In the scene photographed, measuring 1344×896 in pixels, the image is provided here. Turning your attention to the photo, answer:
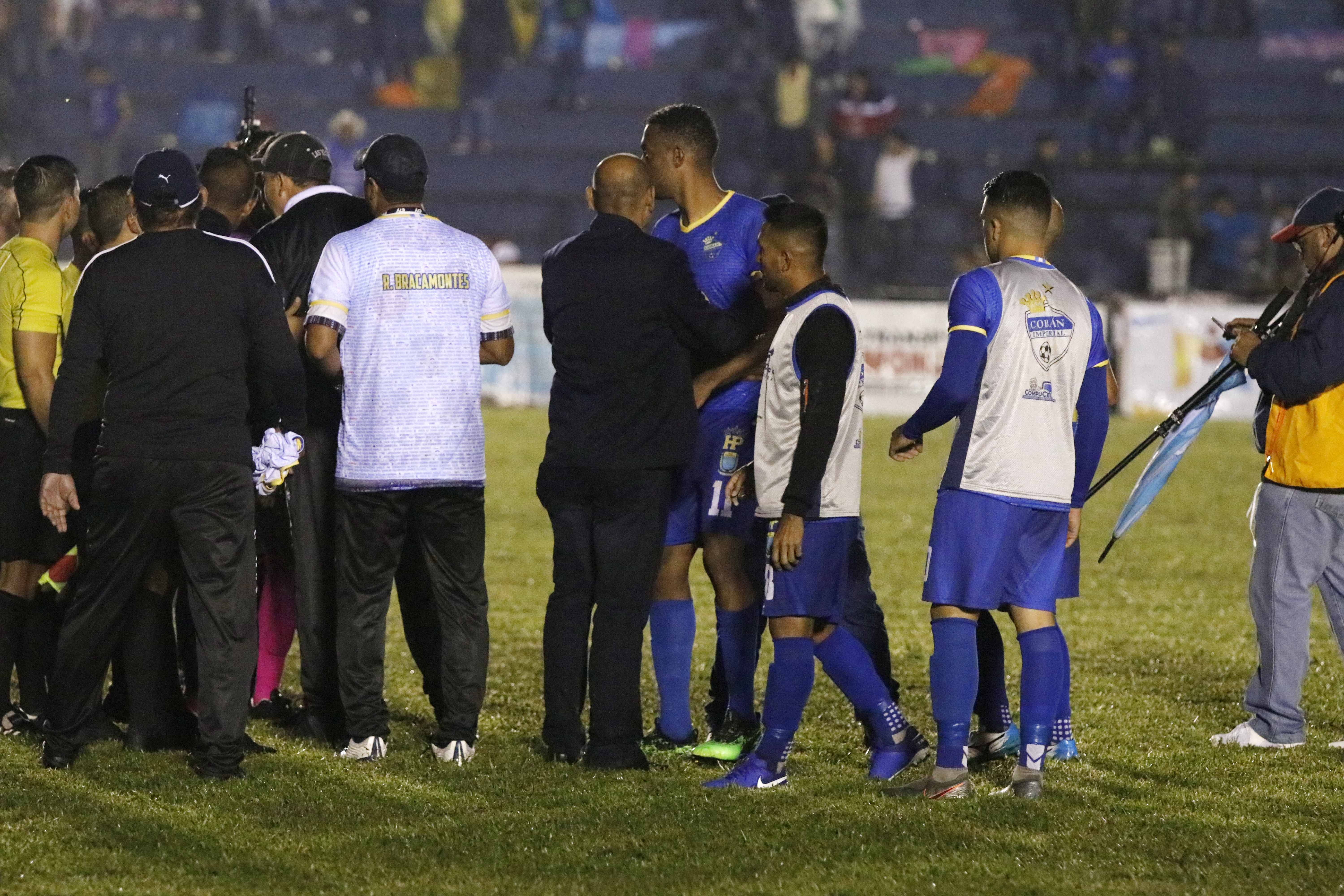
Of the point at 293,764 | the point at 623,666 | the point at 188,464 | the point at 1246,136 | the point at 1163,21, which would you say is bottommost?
the point at 293,764

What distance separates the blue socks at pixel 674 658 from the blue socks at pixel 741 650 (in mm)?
122

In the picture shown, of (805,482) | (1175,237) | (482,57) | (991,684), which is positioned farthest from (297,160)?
(482,57)

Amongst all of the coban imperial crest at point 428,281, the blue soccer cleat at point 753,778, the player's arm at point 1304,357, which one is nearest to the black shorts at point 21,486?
the coban imperial crest at point 428,281

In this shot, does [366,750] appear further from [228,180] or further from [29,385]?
[228,180]

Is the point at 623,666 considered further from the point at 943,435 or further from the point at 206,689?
the point at 943,435

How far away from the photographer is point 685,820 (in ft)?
17.7

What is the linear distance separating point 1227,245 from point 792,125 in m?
5.78

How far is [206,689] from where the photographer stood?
5828mm

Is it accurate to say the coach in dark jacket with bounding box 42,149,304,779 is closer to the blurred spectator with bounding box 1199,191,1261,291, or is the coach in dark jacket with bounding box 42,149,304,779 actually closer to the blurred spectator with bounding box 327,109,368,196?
the blurred spectator with bounding box 327,109,368,196

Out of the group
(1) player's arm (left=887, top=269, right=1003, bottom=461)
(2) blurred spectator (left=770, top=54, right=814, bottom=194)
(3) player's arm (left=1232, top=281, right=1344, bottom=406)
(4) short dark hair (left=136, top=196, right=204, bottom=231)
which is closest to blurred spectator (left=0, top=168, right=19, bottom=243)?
(4) short dark hair (left=136, top=196, right=204, bottom=231)

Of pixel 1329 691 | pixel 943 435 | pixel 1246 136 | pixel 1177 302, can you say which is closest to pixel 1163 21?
pixel 1246 136

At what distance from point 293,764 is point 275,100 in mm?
21213

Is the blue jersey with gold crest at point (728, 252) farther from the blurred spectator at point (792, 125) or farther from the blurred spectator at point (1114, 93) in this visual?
the blurred spectator at point (1114, 93)

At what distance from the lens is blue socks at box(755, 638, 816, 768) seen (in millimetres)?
5750
